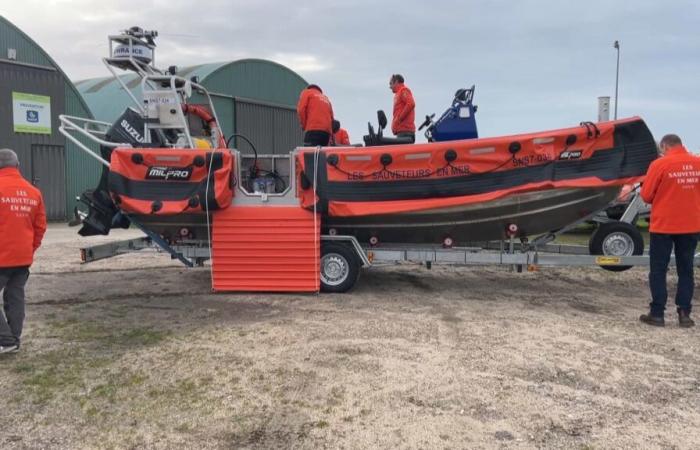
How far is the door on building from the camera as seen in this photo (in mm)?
18125

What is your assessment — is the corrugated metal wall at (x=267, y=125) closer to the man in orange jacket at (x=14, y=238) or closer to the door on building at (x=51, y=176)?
the door on building at (x=51, y=176)

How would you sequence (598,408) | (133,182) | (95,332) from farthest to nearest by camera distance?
(133,182), (95,332), (598,408)

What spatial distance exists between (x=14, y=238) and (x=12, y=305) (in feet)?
1.87

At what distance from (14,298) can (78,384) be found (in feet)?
3.74

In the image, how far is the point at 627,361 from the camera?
15.1 ft

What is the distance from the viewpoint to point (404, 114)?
26.9 feet

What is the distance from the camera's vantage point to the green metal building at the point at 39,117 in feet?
57.0

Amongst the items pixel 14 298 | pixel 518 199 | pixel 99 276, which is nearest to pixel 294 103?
pixel 99 276

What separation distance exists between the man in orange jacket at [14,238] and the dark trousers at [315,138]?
3720 millimetres

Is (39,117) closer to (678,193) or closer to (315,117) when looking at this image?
(315,117)

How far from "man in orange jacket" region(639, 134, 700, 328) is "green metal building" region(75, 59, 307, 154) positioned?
17.2 metres

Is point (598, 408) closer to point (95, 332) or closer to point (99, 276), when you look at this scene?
point (95, 332)

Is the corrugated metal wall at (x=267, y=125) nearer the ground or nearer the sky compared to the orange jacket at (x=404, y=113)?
nearer the sky

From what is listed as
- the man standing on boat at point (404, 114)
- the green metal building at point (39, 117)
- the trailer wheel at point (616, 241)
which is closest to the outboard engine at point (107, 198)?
the man standing on boat at point (404, 114)
